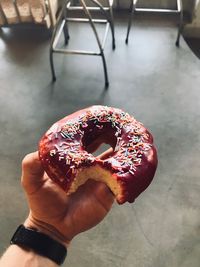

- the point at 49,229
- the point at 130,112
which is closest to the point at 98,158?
the point at 49,229

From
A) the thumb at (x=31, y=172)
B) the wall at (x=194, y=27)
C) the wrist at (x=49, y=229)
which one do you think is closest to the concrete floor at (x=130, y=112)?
the wall at (x=194, y=27)

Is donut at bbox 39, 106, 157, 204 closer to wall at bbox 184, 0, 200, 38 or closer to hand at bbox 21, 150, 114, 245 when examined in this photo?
hand at bbox 21, 150, 114, 245

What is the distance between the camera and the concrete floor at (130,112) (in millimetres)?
1688

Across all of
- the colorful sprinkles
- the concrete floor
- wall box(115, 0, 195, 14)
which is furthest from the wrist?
wall box(115, 0, 195, 14)

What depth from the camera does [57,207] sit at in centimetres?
110

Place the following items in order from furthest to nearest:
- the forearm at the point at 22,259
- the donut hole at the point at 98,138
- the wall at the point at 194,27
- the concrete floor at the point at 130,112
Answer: the wall at the point at 194,27
the concrete floor at the point at 130,112
the donut hole at the point at 98,138
the forearm at the point at 22,259

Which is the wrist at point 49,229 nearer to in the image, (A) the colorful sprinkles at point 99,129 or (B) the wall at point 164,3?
(A) the colorful sprinkles at point 99,129

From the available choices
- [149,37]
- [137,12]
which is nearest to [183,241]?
[149,37]

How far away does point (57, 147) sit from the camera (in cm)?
109

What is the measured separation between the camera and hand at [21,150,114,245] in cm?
109

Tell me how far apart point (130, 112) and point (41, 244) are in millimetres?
1315

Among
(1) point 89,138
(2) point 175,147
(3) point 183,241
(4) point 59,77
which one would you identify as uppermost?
(1) point 89,138

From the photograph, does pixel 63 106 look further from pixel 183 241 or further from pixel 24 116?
pixel 183 241

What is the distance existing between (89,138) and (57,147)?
Answer: 6.2 inches
